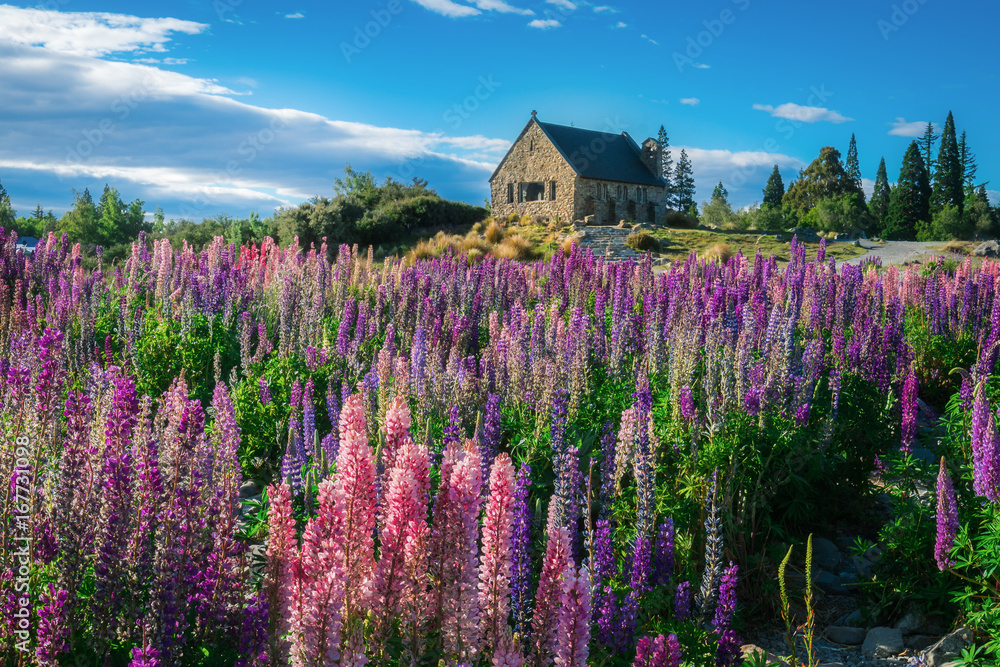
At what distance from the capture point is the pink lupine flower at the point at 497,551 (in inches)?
69.8

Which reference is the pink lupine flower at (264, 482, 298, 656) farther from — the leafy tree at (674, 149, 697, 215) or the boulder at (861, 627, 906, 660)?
the leafy tree at (674, 149, 697, 215)

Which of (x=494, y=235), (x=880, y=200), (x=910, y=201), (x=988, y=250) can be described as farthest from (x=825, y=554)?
(x=880, y=200)

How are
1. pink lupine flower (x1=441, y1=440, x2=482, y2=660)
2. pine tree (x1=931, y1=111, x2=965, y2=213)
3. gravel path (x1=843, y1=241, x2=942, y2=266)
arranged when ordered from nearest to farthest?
1. pink lupine flower (x1=441, y1=440, x2=482, y2=660)
2. gravel path (x1=843, y1=241, x2=942, y2=266)
3. pine tree (x1=931, y1=111, x2=965, y2=213)

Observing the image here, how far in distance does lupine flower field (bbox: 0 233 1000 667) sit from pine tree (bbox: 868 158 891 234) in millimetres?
63239

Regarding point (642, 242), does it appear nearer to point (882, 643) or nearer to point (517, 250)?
point (517, 250)

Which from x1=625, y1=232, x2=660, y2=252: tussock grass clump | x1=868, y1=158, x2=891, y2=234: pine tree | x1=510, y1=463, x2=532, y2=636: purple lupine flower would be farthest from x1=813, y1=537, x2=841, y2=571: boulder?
x1=868, y1=158, x2=891, y2=234: pine tree

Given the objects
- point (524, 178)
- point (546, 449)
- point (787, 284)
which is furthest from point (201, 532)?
point (524, 178)

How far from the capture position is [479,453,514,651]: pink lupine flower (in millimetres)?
1772

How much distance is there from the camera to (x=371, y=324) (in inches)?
319

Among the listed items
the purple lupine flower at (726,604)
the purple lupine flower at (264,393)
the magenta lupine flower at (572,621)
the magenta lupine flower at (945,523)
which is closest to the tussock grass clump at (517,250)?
the purple lupine flower at (264,393)

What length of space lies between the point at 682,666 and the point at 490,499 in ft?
5.13

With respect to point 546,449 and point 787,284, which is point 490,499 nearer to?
point 546,449

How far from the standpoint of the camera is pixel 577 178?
4412 cm

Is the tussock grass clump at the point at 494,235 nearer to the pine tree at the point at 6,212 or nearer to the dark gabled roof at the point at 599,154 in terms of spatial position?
the dark gabled roof at the point at 599,154
